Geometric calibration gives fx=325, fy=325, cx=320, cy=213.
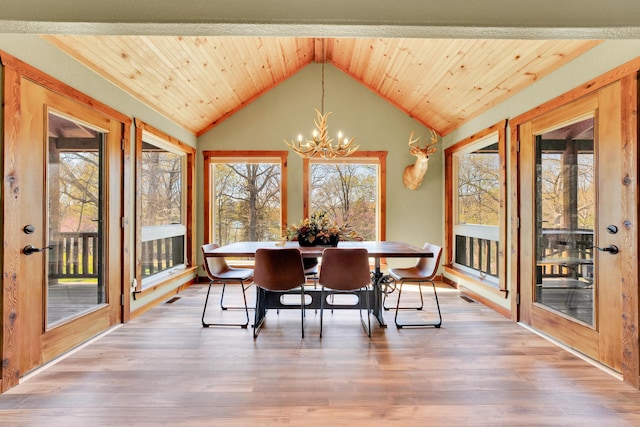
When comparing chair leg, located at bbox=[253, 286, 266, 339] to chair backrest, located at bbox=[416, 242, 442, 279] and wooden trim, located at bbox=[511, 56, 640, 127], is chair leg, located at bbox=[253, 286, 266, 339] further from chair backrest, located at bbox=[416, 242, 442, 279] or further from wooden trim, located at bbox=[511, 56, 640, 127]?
wooden trim, located at bbox=[511, 56, 640, 127]

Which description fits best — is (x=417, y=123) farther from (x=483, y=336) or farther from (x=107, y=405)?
(x=107, y=405)

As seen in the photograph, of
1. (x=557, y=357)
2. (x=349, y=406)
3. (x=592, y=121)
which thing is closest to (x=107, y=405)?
(x=349, y=406)

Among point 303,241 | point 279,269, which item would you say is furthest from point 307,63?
point 279,269

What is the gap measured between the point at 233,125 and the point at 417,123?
9.84 feet

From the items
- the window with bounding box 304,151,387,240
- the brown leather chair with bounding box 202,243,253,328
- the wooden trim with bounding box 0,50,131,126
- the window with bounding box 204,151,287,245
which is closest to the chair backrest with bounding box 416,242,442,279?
the window with bounding box 304,151,387,240

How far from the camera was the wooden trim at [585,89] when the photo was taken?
2.18 m

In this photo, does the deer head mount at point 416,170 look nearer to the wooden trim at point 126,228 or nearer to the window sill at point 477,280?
the window sill at point 477,280

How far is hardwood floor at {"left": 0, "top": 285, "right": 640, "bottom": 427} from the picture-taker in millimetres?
1852

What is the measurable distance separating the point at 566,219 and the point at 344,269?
1.98 meters

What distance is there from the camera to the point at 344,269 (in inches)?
118

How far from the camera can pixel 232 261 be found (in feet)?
17.9

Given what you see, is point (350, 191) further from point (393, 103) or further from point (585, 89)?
point (585, 89)

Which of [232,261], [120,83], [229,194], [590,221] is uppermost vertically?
[120,83]

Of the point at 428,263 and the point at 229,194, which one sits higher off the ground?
the point at 229,194
